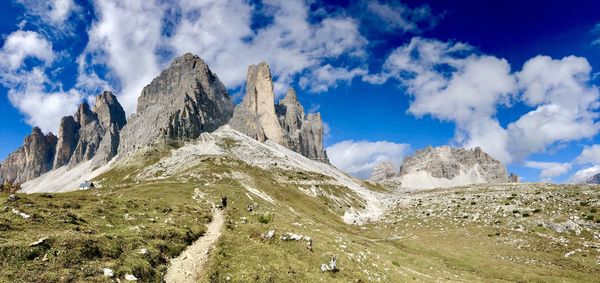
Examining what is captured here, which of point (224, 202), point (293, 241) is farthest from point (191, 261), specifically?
point (224, 202)

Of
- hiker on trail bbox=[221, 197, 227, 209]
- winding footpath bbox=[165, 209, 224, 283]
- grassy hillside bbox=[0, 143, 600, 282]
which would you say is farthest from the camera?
hiker on trail bbox=[221, 197, 227, 209]

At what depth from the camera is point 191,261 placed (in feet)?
85.9

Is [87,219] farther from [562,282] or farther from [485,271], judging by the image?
[562,282]

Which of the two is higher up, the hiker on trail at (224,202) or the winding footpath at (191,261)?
the hiker on trail at (224,202)

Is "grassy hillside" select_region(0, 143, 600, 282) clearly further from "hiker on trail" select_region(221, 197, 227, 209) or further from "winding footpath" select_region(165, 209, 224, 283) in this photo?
"hiker on trail" select_region(221, 197, 227, 209)

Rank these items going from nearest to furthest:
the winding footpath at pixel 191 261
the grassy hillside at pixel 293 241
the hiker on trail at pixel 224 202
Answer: the grassy hillside at pixel 293 241 → the winding footpath at pixel 191 261 → the hiker on trail at pixel 224 202

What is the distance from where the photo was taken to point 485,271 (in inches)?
1727

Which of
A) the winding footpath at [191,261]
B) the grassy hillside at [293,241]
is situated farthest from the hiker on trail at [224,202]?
the winding footpath at [191,261]

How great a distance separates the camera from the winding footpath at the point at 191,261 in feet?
75.6

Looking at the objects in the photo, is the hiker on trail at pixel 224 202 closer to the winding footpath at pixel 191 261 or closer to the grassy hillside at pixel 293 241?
the grassy hillside at pixel 293 241

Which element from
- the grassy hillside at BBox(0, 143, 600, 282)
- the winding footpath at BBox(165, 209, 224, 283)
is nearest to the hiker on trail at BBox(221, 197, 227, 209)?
the grassy hillside at BBox(0, 143, 600, 282)

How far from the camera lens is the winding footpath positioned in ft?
75.6

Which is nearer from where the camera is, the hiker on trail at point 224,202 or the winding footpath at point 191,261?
the winding footpath at point 191,261

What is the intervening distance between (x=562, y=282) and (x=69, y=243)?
4745cm
